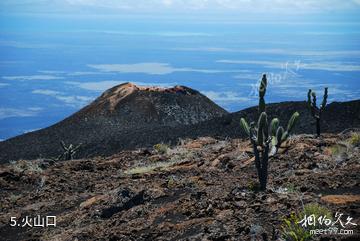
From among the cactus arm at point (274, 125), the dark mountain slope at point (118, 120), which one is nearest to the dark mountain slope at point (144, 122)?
the dark mountain slope at point (118, 120)

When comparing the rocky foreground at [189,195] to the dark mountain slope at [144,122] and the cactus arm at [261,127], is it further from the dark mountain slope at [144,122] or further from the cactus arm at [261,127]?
the dark mountain slope at [144,122]

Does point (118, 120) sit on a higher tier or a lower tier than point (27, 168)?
higher

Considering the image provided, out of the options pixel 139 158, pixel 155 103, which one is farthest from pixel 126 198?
pixel 155 103

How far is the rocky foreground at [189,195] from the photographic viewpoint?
29.7 feet

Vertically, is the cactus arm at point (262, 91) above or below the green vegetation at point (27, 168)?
above

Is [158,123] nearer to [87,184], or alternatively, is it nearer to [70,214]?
[87,184]

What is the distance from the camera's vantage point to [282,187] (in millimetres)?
11547

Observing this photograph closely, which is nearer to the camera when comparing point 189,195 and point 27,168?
point 189,195

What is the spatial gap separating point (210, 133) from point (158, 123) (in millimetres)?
13655

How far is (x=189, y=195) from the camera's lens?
11.4 m

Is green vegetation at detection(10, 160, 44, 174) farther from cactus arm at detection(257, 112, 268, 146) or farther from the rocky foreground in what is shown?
cactus arm at detection(257, 112, 268, 146)

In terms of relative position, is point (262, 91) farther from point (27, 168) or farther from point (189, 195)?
point (27, 168)

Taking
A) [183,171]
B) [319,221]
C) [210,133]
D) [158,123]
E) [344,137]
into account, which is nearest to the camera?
[319,221]

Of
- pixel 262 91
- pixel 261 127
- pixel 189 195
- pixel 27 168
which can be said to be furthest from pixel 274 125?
pixel 27 168
